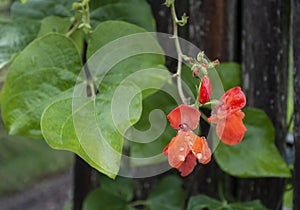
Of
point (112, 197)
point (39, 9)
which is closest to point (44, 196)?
point (112, 197)

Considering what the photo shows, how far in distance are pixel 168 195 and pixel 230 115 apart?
1.23 ft

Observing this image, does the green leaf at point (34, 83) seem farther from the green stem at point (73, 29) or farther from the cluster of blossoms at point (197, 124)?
the cluster of blossoms at point (197, 124)

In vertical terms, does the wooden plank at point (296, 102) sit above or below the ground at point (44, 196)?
above

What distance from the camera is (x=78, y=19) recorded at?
2.77 feet

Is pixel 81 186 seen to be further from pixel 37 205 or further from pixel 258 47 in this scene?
pixel 37 205

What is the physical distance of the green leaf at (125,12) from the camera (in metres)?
0.83

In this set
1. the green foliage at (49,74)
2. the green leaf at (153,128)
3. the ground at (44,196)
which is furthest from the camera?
the ground at (44,196)

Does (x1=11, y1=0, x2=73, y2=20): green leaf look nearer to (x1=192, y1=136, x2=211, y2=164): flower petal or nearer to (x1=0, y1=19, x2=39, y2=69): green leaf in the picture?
(x1=0, y1=19, x2=39, y2=69): green leaf

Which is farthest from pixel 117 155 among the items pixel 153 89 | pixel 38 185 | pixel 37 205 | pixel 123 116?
pixel 38 185

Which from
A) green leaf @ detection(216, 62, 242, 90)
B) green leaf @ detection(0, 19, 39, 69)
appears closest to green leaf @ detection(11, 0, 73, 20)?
green leaf @ detection(0, 19, 39, 69)

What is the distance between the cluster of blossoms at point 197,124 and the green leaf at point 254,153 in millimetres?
220

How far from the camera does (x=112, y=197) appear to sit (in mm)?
965

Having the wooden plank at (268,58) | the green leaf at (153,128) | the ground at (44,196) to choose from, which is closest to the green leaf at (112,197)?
the green leaf at (153,128)

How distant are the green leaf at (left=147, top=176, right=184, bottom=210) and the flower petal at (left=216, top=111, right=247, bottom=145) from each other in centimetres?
35
